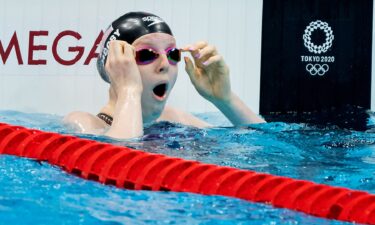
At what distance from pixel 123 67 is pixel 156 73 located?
230 mm

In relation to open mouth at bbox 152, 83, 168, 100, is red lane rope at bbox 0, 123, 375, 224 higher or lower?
lower

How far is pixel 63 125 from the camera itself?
12.5 ft

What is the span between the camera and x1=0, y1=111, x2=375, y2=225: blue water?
2.03 m

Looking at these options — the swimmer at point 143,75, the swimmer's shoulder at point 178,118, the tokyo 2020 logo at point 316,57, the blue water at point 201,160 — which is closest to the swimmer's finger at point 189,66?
the swimmer at point 143,75

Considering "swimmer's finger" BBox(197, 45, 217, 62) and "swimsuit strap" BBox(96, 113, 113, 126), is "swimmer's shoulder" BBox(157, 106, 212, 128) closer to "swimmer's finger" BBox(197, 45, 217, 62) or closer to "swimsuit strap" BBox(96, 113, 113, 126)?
"swimsuit strap" BBox(96, 113, 113, 126)

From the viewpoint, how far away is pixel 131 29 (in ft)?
12.1

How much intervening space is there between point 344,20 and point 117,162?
3192mm

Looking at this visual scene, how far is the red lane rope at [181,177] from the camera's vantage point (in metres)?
2.19

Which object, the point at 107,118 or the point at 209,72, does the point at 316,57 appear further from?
the point at 107,118

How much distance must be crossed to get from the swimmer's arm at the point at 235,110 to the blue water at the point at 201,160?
0.06 meters

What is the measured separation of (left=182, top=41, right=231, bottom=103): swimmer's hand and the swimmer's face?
0.12 metres

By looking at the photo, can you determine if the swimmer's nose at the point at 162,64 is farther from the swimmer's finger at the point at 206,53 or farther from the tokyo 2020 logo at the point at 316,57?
the tokyo 2020 logo at the point at 316,57

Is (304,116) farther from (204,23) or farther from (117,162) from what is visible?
(117,162)

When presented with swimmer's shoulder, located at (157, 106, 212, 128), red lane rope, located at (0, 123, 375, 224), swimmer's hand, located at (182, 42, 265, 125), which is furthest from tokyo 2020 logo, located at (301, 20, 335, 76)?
red lane rope, located at (0, 123, 375, 224)
